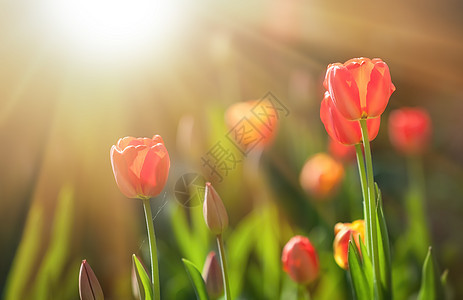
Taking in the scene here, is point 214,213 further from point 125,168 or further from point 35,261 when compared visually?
point 35,261

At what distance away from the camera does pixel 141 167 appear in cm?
62

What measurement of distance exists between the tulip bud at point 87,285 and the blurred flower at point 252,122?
0.71 m

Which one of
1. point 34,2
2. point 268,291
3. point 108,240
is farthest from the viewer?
point 34,2

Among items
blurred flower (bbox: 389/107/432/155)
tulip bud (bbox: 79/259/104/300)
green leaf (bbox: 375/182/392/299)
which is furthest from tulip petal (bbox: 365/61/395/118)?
blurred flower (bbox: 389/107/432/155)

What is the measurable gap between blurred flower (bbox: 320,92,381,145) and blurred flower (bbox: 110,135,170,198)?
0.21 metres

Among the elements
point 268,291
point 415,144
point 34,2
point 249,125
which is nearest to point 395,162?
point 415,144

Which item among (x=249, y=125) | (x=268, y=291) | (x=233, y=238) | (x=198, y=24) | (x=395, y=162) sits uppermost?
(x=198, y=24)

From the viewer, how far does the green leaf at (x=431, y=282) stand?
28.6 inches

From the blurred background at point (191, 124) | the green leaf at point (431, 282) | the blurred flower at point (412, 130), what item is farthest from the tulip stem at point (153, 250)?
the blurred flower at point (412, 130)

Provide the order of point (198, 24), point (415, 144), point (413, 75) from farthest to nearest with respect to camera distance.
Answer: point (413, 75)
point (198, 24)
point (415, 144)

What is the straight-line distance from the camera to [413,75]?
7.67 ft

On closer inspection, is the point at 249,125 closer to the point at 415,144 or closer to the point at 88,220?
the point at 415,144

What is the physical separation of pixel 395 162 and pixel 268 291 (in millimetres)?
933

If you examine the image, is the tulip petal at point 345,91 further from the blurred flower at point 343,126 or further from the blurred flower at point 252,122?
the blurred flower at point 252,122
